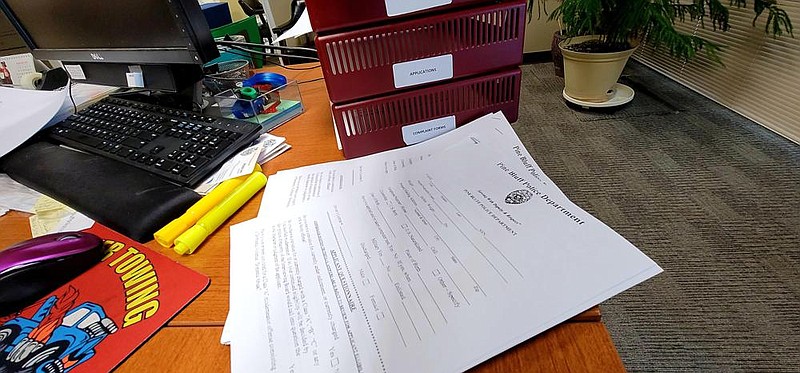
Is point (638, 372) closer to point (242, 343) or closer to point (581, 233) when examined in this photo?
point (581, 233)

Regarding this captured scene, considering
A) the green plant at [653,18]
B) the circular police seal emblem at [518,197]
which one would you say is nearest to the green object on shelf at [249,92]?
the circular police seal emblem at [518,197]

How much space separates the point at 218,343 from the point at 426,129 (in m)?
0.35

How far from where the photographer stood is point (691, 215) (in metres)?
1.35

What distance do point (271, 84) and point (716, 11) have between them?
1.92 metres

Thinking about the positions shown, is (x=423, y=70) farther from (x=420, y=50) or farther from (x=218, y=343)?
(x=218, y=343)

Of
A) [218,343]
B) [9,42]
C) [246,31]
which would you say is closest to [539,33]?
[246,31]

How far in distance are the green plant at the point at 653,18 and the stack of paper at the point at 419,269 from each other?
4.58 ft

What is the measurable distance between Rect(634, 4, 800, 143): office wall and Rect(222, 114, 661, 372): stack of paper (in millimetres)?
1958

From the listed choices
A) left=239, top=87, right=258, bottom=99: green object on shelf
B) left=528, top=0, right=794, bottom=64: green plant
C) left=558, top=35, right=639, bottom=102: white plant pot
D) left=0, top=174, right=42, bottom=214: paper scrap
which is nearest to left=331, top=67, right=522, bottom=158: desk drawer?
left=239, top=87, right=258, bottom=99: green object on shelf

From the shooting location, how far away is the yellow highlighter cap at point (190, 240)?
413 millimetres

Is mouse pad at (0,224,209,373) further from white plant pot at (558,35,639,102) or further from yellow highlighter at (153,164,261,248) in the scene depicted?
white plant pot at (558,35,639,102)

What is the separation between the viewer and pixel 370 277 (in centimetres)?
34

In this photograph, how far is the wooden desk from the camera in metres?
0.28

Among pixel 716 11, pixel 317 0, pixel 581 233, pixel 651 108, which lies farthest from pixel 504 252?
pixel 651 108
